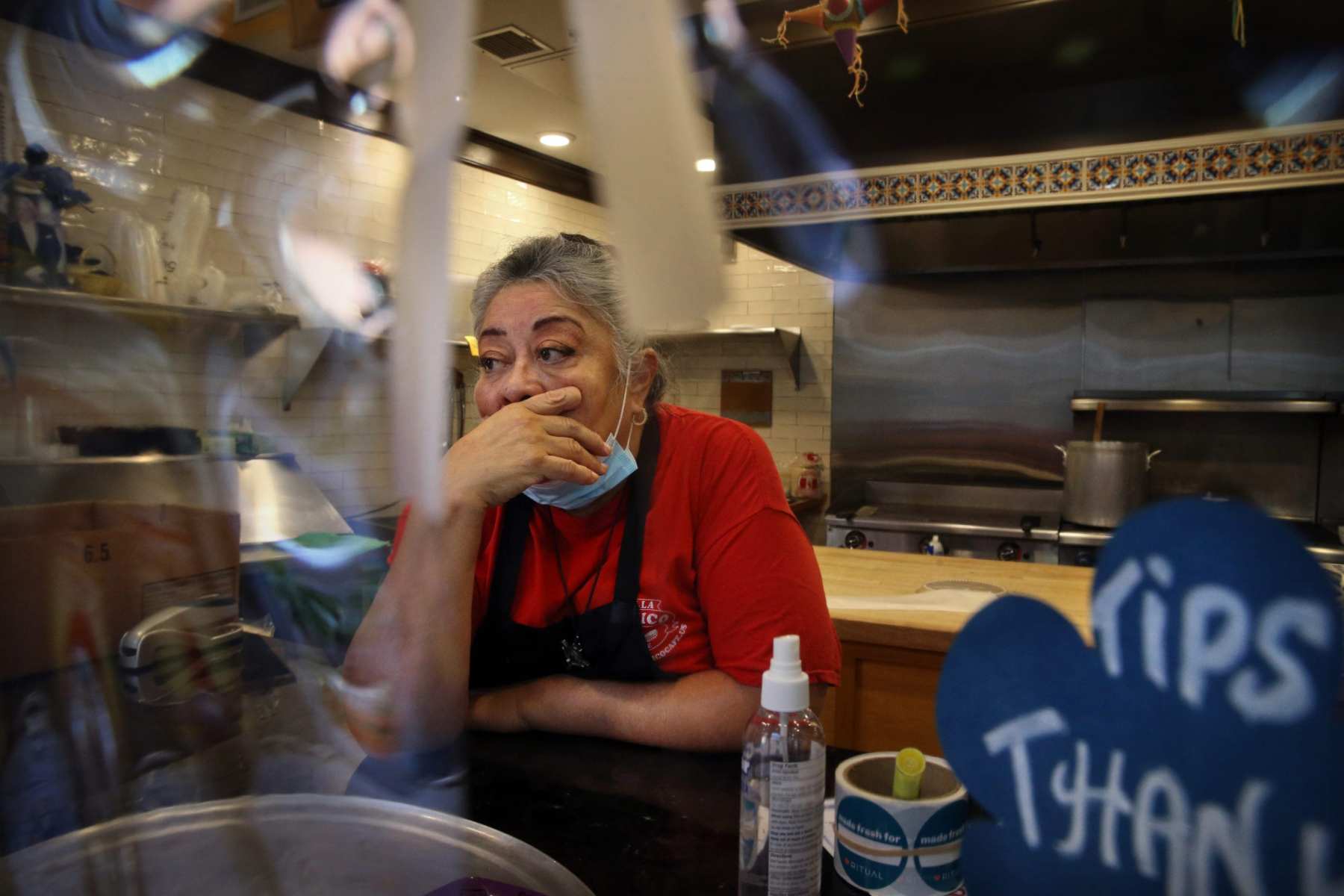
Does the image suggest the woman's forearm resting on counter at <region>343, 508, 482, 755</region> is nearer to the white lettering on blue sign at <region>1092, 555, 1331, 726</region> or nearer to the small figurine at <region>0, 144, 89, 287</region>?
the small figurine at <region>0, 144, 89, 287</region>

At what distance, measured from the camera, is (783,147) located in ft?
1.67

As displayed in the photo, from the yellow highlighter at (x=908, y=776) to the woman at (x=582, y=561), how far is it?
10.9 inches

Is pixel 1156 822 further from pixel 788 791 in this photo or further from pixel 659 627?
pixel 659 627

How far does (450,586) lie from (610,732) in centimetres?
22

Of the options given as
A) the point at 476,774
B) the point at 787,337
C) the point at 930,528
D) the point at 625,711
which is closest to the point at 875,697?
the point at 625,711

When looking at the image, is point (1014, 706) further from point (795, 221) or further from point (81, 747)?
point (795, 221)

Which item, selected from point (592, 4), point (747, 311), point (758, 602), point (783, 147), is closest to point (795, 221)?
point (783, 147)

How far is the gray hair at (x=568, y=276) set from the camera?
50 centimetres

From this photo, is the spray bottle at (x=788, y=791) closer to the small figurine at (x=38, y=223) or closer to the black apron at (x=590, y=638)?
the small figurine at (x=38, y=223)

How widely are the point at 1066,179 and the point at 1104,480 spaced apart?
5.50 feet

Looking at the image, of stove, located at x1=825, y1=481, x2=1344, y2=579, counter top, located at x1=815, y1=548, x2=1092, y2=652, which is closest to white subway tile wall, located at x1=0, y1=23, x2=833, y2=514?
counter top, located at x1=815, y1=548, x2=1092, y2=652

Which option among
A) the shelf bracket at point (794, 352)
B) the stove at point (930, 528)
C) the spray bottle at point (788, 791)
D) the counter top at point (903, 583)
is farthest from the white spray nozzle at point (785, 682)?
the shelf bracket at point (794, 352)

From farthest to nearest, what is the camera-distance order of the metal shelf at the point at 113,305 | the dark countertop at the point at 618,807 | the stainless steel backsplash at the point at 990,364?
the stainless steel backsplash at the point at 990,364, the dark countertop at the point at 618,807, the metal shelf at the point at 113,305

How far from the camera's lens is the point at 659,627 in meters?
0.97
